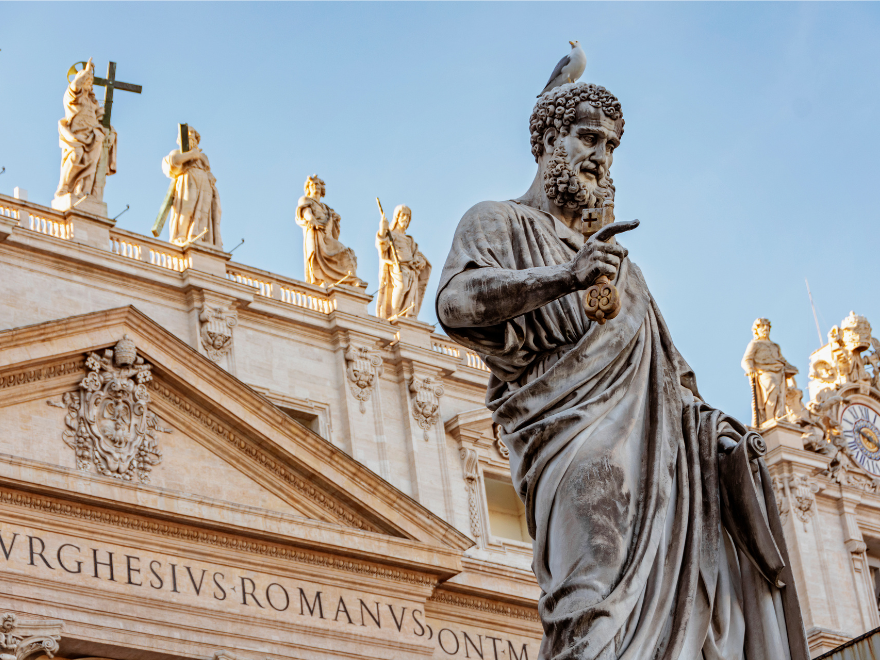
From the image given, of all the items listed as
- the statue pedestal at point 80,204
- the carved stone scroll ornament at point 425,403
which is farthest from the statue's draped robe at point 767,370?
the statue pedestal at point 80,204

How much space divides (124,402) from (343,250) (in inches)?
203

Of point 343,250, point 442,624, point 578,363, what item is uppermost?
point 343,250

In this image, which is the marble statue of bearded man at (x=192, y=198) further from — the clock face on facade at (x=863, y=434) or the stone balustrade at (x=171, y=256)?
the clock face on facade at (x=863, y=434)

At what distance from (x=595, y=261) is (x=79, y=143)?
63.2 feet

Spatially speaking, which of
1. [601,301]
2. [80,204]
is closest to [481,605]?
[80,204]

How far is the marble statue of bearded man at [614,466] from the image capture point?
352 cm

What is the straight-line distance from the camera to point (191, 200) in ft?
76.2

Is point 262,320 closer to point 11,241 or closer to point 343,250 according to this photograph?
point 343,250

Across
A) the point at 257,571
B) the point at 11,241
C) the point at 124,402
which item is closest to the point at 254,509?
the point at 257,571

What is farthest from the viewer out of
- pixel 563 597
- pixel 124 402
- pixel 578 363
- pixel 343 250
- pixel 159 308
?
pixel 343 250

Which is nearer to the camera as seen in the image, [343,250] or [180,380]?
[180,380]

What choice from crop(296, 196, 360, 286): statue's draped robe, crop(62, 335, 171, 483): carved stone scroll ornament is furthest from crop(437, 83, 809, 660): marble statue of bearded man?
crop(296, 196, 360, 286): statue's draped robe

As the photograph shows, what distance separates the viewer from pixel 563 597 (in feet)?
11.4

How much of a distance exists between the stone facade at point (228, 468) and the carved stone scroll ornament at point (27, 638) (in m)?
0.03
